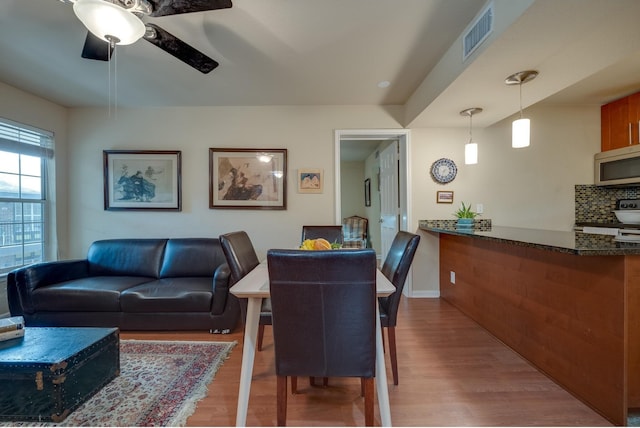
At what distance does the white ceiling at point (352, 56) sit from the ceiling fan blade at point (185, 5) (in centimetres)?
37

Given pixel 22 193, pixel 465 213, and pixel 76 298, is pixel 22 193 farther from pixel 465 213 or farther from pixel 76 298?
pixel 465 213

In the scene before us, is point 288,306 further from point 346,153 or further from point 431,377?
point 346,153

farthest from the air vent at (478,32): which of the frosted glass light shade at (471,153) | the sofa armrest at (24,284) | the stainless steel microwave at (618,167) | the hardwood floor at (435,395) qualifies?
the sofa armrest at (24,284)

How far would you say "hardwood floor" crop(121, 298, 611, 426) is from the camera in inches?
55.9

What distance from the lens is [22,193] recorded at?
2.90 meters

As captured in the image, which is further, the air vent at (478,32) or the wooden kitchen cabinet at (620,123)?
the wooden kitchen cabinet at (620,123)

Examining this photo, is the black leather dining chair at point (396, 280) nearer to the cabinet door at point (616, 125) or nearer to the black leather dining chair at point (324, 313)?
the black leather dining chair at point (324, 313)

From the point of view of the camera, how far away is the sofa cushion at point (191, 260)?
9.50 ft

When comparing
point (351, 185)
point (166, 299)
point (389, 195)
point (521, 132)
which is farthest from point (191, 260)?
point (351, 185)

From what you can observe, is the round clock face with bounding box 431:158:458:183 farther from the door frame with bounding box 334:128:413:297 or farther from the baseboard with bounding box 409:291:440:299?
the baseboard with bounding box 409:291:440:299

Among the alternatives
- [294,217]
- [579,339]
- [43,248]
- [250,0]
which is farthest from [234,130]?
[579,339]

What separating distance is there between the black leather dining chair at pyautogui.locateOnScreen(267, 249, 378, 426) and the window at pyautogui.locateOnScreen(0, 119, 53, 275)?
3.35 metres

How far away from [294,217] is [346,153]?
9.88ft

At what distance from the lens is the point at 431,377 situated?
177 centimetres
